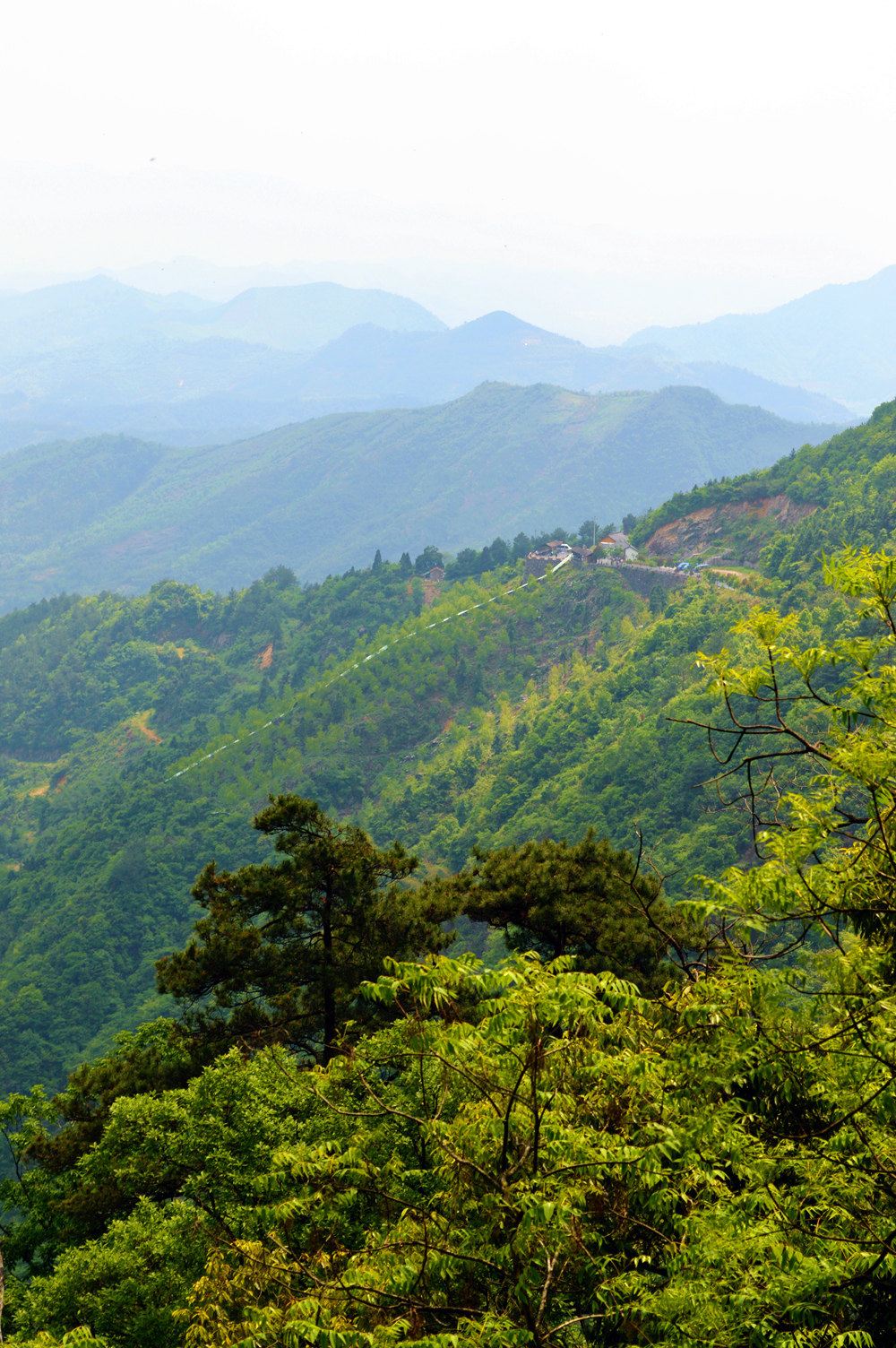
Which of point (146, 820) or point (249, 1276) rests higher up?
point (249, 1276)

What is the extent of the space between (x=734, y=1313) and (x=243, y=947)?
592 inches

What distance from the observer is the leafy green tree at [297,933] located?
20.5m

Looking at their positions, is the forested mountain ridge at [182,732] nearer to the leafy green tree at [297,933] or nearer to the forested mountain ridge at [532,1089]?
the forested mountain ridge at [532,1089]

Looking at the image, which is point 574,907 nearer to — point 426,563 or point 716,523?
point 716,523

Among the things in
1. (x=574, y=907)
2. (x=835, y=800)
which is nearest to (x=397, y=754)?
(x=574, y=907)

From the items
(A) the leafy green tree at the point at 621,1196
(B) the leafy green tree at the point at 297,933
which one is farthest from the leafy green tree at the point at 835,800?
(B) the leafy green tree at the point at 297,933

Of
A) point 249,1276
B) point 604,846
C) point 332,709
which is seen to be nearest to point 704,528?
point 332,709

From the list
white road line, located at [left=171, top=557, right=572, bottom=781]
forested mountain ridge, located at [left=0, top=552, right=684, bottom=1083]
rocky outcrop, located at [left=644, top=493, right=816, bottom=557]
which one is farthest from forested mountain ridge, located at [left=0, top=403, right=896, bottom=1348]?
white road line, located at [left=171, top=557, right=572, bottom=781]

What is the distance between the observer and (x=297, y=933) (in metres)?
21.4

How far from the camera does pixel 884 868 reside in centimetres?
778

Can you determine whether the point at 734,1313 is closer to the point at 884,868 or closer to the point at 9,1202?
the point at 884,868

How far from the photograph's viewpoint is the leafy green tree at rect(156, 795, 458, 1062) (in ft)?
67.4

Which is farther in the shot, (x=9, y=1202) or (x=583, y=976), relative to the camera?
(x=9, y=1202)

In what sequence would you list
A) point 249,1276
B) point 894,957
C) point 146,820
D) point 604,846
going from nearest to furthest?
point 894,957 → point 249,1276 → point 604,846 → point 146,820
